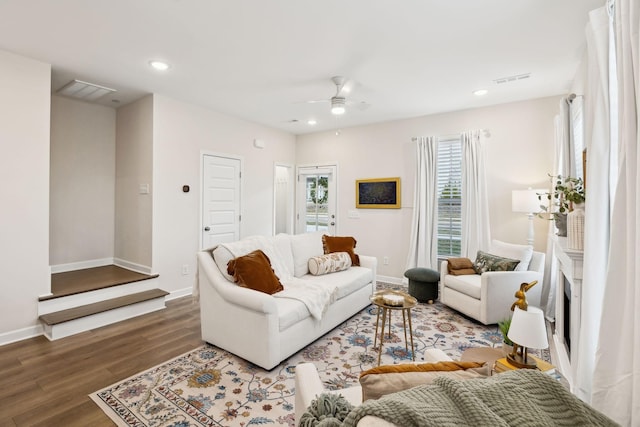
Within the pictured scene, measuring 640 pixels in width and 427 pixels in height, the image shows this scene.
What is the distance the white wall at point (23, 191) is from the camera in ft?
9.72

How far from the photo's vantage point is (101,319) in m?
3.38

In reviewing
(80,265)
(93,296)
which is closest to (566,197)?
(93,296)

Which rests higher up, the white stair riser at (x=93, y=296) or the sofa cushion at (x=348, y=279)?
the sofa cushion at (x=348, y=279)

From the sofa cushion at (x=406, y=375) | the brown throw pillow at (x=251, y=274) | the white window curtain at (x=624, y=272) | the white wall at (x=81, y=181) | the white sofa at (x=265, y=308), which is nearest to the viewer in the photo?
the sofa cushion at (x=406, y=375)

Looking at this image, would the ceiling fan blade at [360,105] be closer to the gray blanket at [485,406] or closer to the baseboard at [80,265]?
the gray blanket at [485,406]

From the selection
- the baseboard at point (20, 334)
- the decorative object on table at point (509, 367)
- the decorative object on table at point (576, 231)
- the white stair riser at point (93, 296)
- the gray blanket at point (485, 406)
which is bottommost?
the baseboard at point (20, 334)

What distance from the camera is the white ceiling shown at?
2285 millimetres

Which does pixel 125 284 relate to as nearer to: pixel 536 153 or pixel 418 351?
pixel 418 351

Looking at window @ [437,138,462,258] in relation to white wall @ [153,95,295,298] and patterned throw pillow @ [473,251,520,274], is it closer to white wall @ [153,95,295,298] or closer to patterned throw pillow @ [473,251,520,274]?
patterned throw pillow @ [473,251,520,274]

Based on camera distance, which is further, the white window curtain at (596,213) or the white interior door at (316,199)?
the white interior door at (316,199)

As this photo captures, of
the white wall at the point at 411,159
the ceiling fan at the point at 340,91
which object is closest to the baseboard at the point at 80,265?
the white wall at the point at 411,159

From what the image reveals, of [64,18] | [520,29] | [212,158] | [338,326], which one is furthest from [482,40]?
[212,158]

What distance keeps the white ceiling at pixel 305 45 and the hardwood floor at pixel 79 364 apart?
9.20ft

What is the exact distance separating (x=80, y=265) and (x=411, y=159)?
535 cm
